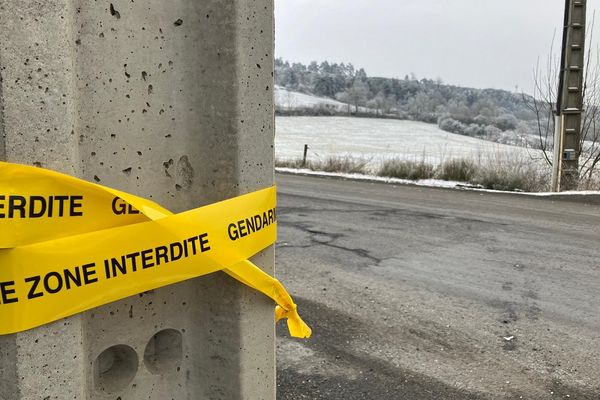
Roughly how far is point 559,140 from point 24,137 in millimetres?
14924

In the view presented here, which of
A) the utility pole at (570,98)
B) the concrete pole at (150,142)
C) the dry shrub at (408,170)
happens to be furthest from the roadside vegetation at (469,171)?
the concrete pole at (150,142)

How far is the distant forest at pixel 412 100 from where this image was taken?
Result: 6581cm

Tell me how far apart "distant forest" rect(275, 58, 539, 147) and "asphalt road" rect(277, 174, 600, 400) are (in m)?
46.7

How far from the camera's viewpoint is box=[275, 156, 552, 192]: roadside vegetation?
591 inches

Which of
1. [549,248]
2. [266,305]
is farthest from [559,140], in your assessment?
[266,305]

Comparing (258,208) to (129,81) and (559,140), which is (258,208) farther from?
(559,140)

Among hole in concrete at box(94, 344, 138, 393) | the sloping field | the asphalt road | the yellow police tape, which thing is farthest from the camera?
the sloping field

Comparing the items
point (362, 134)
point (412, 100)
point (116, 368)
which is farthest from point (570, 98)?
point (412, 100)

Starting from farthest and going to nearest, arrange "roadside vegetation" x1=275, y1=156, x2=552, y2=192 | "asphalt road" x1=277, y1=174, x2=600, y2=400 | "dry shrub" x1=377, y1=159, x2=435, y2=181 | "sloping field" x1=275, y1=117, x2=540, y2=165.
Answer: "sloping field" x1=275, y1=117, x2=540, y2=165, "dry shrub" x1=377, y1=159, x2=435, y2=181, "roadside vegetation" x1=275, y1=156, x2=552, y2=192, "asphalt road" x1=277, y1=174, x2=600, y2=400

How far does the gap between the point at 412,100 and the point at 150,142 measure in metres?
92.2

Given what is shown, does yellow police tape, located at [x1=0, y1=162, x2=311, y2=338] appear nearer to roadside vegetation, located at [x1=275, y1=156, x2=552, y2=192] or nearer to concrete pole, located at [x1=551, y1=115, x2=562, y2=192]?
concrete pole, located at [x1=551, y1=115, x2=562, y2=192]

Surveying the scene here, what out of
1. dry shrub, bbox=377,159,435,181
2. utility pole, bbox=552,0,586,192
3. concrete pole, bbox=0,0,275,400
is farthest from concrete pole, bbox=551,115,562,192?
concrete pole, bbox=0,0,275,400

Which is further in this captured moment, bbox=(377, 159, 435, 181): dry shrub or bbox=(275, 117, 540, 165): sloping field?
bbox=(275, 117, 540, 165): sloping field

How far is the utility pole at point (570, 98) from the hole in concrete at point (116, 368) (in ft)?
47.1
